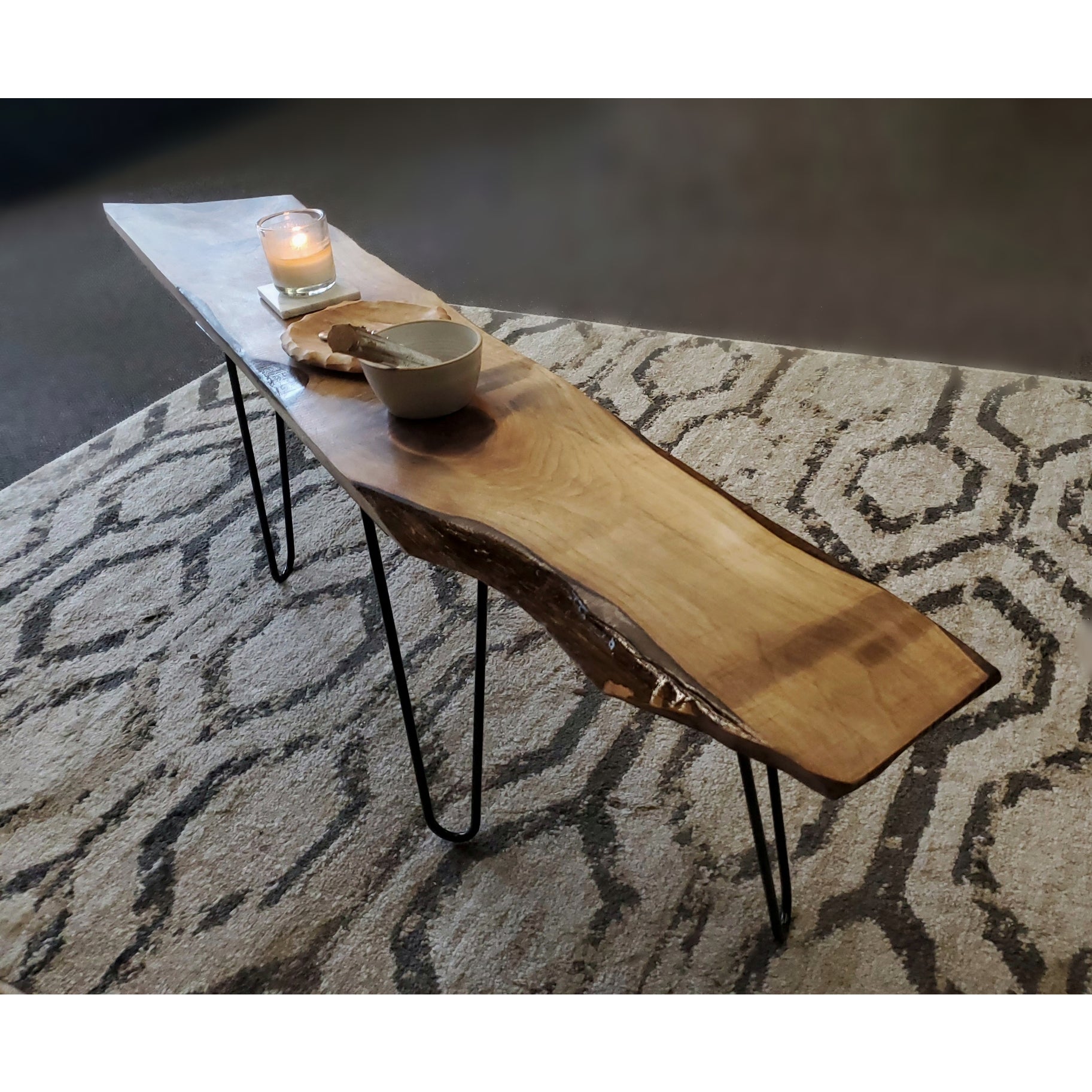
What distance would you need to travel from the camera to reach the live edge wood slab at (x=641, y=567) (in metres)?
0.82

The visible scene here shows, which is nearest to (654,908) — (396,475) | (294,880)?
(294,880)

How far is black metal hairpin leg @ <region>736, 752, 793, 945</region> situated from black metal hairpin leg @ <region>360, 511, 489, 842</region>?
32cm

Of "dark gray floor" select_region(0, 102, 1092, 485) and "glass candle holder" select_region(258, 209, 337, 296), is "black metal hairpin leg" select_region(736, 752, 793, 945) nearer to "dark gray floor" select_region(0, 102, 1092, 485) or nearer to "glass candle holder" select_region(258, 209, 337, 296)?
"glass candle holder" select_region(258, 209, 337, 296)

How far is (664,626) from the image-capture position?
0.89 meters

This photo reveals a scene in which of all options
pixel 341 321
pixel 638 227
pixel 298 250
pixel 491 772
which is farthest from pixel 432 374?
pixel 638 227

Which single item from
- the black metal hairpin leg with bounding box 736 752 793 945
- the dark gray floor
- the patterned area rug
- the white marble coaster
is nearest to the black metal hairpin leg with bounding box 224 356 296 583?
the patterned area rug

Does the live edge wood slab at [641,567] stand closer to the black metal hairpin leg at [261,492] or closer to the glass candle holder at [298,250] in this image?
the glass candle holder at [298,250]

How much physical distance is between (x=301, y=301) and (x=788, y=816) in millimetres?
959

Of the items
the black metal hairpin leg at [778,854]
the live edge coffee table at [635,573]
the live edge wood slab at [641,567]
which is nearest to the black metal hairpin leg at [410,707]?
the live edge coffee table at [635,573]

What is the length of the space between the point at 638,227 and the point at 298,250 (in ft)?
7.24

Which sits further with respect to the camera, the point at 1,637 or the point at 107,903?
the point at 1,637

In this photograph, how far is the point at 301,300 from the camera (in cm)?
139

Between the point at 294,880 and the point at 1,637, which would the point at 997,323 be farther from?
the point at 1,637

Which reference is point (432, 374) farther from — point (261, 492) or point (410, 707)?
point (261, 492)
